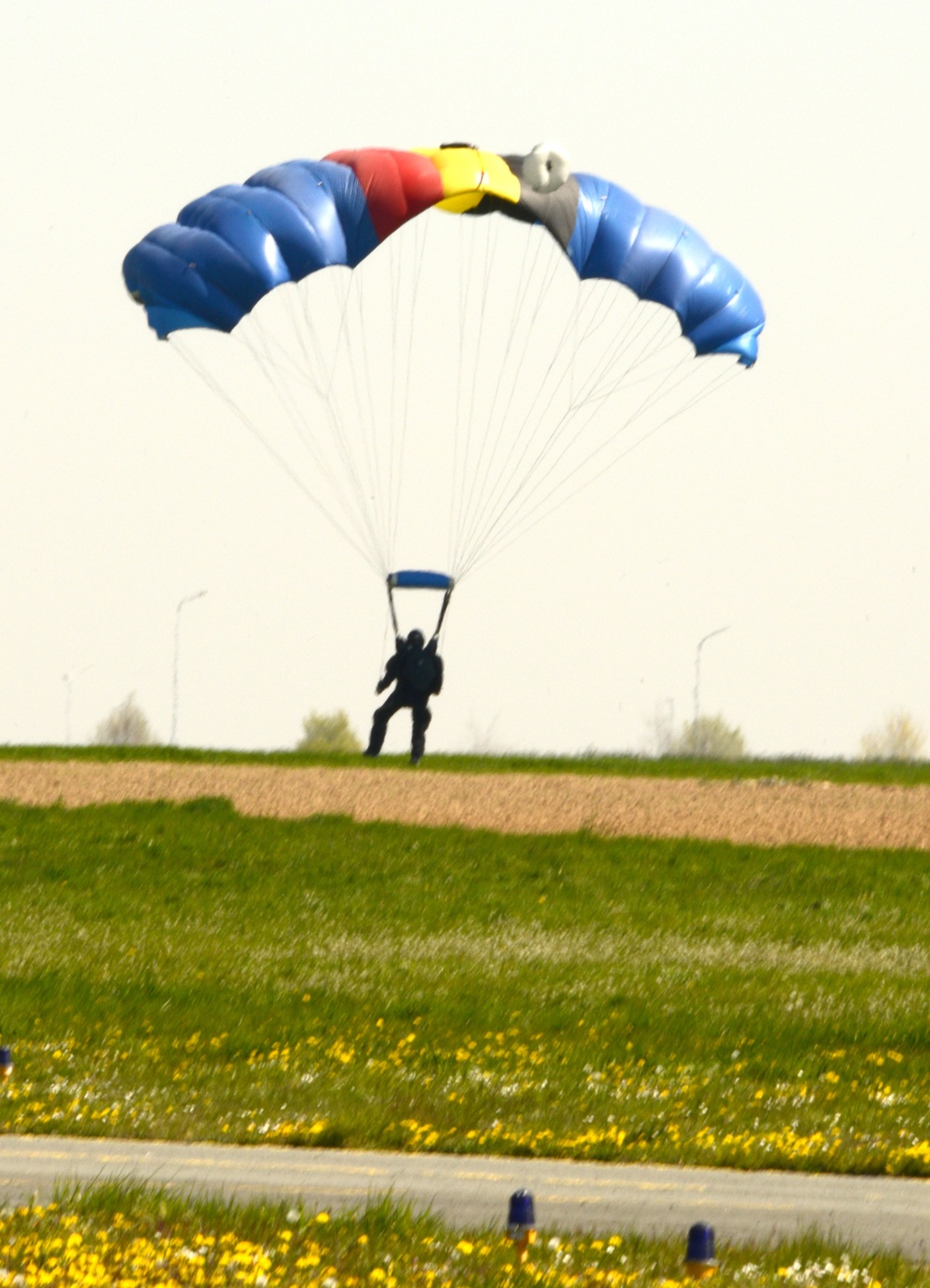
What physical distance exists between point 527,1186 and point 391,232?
1819 cm

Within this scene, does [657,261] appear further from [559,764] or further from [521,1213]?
[521,1213]

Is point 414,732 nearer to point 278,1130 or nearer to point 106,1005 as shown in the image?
point 106,1005

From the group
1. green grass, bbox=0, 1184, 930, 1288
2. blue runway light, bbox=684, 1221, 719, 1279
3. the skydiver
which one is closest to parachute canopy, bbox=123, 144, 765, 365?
the skydiver

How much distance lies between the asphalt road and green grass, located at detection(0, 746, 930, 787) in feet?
67.3

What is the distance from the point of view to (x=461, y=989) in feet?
65.1

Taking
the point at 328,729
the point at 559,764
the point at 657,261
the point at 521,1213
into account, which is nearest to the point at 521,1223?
the point at 521,1213

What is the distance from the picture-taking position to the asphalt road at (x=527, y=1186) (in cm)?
1110

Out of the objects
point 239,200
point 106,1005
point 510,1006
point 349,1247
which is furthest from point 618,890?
point 349,1247

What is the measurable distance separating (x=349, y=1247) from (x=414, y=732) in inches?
945

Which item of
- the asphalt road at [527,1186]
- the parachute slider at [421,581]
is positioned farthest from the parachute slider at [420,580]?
the asphalt road at [527,1186]

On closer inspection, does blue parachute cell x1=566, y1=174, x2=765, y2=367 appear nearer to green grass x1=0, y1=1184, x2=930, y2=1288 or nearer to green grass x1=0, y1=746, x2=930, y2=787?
green grass x1=0, y1=746, x2=930, y2=787

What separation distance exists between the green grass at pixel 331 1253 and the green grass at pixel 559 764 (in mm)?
23567

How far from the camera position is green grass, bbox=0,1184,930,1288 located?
29.2 feet

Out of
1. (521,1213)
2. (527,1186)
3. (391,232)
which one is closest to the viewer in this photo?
(521,1213)
